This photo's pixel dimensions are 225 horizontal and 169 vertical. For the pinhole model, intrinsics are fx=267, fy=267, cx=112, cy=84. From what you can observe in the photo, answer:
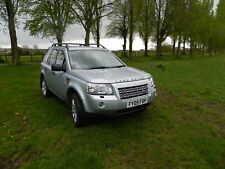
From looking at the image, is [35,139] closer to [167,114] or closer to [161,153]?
[161,153]

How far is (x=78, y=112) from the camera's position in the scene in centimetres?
573

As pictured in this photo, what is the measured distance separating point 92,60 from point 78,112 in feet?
5.53

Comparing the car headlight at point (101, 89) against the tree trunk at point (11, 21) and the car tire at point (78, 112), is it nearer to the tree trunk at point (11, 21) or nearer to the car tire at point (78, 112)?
the car tire at point (78, 112)

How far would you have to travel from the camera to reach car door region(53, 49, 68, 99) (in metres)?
6.69

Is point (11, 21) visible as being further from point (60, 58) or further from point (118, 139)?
point (118, 139)

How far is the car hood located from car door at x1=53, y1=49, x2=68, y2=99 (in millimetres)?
586

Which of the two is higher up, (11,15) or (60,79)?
(11,15)

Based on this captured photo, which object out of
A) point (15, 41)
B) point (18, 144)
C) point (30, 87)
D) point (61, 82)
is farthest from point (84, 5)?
point (18, 144)

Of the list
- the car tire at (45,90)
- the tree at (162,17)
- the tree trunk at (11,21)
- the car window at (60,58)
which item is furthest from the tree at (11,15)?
the tree at (162,17)

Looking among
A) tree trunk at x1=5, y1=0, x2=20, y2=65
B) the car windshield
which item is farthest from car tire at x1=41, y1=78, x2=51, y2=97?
tree trunk at x1=5, y1=0, x2=20, y2=65

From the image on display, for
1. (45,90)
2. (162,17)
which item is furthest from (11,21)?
(162,17)

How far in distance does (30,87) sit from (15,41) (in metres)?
12.3

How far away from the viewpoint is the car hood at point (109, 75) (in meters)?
5.41

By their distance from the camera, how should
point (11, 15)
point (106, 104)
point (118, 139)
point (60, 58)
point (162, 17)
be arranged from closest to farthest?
point (106, 104) → point (118, 139) → point (60, 58) → point (11, 15) → point (162, 17)
